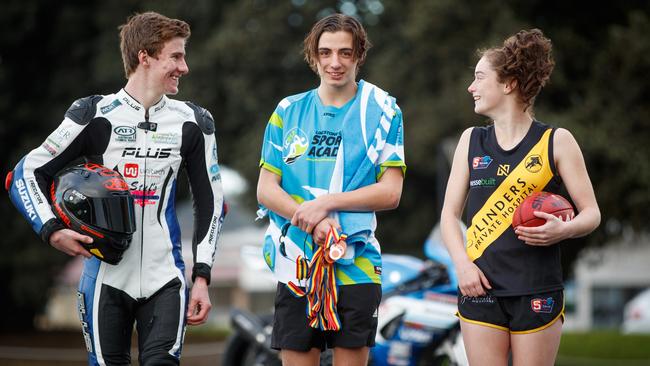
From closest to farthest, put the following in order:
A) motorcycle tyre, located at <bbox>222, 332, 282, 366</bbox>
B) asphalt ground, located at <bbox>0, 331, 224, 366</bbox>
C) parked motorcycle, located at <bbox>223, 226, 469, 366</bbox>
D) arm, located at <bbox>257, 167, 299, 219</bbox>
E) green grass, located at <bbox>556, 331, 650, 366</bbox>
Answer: arm, located at <bbox>257, 167, 299, 219</bbox>, parked motorcycle, located at <bbox>223, 226, 469, 366</bbox>, motorcycle tyre, located at <bbox>222, 332, 282, 366</bbox>, asphalt ground, located at <bbox>0, 331, 224, 366</bbox>, green grass, located at <bbox>556, 331, 650, 366</bbox>

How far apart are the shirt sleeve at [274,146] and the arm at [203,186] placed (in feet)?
1.23

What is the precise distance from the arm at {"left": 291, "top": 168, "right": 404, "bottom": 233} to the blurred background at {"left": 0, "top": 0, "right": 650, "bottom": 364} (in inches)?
403

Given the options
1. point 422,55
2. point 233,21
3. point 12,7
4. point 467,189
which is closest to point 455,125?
point 422,55

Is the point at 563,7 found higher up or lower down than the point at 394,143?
higher up

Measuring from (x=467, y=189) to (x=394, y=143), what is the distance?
435 mm

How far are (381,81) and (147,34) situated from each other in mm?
14327

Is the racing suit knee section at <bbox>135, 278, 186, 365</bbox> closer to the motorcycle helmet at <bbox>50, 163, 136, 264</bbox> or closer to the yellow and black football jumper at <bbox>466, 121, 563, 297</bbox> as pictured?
the motorcycle helmet at <bbox>50, 163, 136, 264</bbox>

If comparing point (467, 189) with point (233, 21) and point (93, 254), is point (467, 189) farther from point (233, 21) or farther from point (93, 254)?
point (233, 21)

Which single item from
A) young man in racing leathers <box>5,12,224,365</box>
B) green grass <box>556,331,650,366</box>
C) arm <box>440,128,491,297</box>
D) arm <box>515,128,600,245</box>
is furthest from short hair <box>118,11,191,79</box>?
green grass <box>556,331,650,366</box>

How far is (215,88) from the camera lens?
20.6 meters

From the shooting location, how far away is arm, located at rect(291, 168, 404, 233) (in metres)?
4.01

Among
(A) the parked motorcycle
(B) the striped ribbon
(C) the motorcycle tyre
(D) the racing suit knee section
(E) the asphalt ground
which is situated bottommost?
(E) the asphalt ground

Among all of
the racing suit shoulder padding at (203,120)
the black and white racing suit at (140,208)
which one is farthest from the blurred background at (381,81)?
the black and white racing suit at (140,208)

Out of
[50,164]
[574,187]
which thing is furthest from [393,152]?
[50,164]
